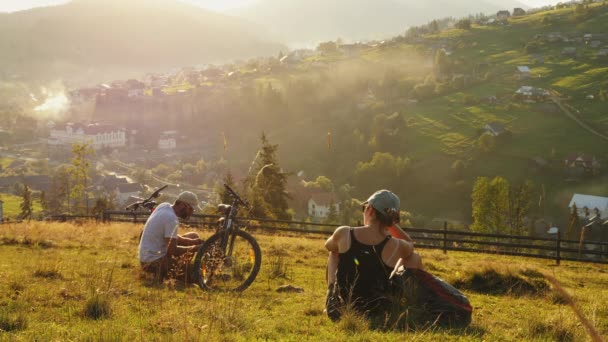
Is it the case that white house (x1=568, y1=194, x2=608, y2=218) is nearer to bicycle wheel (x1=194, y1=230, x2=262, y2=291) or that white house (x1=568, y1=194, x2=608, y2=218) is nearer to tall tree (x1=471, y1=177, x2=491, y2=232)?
tall tree (x1=471, y1=177, x2=491, y2=232)

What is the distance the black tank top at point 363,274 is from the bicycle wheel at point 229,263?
2216 millimetres

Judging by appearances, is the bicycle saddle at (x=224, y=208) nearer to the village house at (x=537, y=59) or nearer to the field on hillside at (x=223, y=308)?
the field on hillside at (x=223, y=308)

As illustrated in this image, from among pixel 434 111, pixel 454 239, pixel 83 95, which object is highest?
pixel 83 95

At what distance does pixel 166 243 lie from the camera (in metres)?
8.33

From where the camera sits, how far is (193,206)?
27.8ft

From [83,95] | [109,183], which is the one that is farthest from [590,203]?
[83,95]

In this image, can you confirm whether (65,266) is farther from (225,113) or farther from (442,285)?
(225,113)

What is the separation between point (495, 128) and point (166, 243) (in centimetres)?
8875

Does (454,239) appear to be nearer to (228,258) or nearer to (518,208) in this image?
(228,258)

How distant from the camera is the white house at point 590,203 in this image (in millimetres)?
66250

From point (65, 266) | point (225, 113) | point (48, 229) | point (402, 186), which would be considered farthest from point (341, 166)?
point (65, 266)

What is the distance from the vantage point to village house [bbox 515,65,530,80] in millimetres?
120181

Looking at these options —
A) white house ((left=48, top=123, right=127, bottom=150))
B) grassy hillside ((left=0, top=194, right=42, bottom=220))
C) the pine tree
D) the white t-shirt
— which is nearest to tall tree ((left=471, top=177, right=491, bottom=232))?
the pine tree

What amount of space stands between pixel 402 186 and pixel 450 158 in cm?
1023
